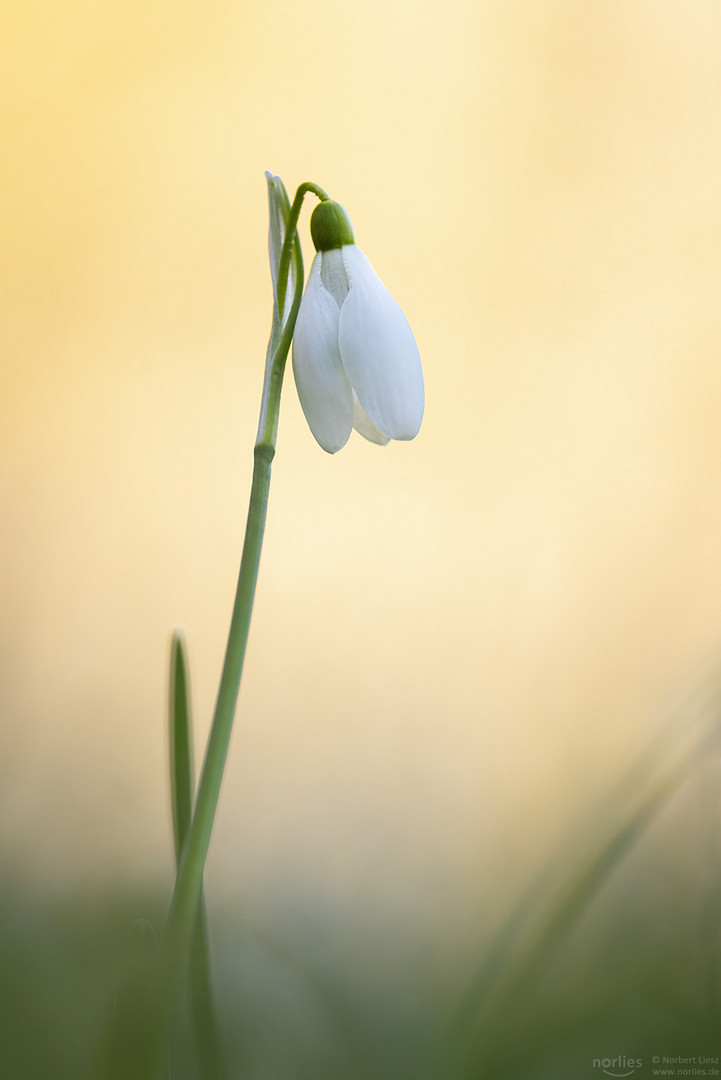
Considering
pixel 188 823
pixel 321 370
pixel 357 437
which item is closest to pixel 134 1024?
pixel 188 823

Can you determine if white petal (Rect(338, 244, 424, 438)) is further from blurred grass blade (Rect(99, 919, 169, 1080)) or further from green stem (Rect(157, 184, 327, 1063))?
blurred grass blade (Rect(99, 919, 169, 1080))

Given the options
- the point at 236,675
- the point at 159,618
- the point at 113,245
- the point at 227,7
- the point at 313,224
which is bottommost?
the point at 159,618

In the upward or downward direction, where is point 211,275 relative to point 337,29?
downward

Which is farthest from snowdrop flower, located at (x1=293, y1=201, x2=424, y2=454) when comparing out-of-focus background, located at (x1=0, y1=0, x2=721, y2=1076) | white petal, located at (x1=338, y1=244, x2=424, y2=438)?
out-of-focus background, located at (x1=0, y1=0, x2=721, y2=1076)

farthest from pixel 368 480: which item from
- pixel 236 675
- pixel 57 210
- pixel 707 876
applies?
pixel 236 675

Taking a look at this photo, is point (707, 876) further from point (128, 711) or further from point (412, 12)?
point (412, 12)

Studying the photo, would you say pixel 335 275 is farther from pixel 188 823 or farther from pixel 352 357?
pixel 188 823
